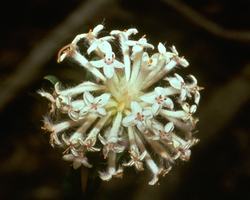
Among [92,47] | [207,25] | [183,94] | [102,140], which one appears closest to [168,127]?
[183,94]

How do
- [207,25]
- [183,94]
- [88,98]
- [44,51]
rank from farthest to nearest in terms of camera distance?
[207,25]
[44,51]
[183,94]
[88,98]

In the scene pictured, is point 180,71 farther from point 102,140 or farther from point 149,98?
point 102,140

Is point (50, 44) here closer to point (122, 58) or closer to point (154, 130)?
point (122, 58)

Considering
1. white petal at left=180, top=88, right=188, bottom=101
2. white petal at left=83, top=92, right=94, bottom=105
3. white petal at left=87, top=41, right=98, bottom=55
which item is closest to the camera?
white petal at left=83, top=92, right=94, bottom=105

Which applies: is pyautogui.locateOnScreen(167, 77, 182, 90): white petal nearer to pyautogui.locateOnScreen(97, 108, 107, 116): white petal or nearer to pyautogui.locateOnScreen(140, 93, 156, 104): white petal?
pyautogui.locateOnScreen(140, 93, 156, 104): white petal

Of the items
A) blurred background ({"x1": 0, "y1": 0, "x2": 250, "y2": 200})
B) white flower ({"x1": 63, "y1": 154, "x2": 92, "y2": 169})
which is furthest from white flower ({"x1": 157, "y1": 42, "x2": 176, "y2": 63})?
blurred background ({"x1": 0, "y1": 0, "x2": 250, "y2": 200})

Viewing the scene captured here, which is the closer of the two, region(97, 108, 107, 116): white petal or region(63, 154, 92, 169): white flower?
region(97, 108, 107, 116): white petal
